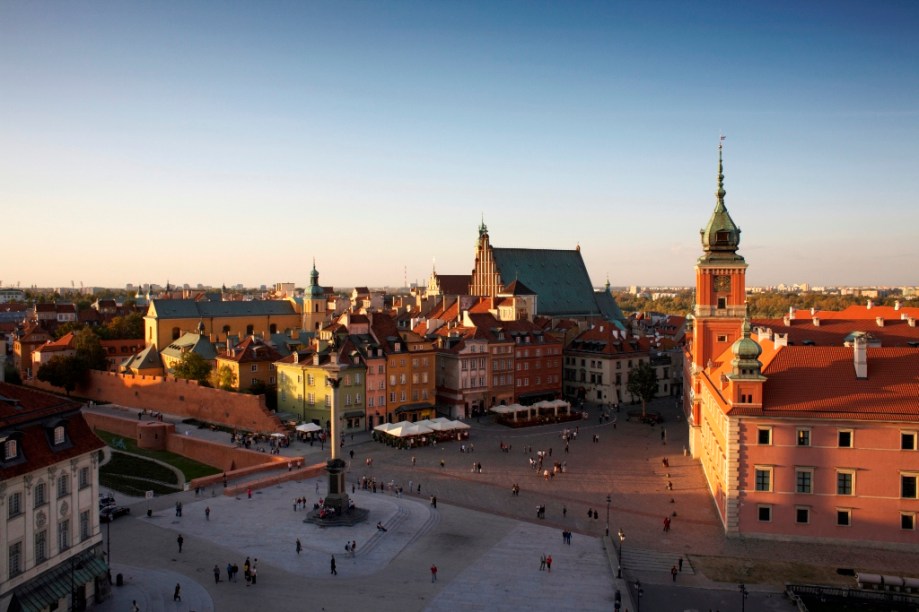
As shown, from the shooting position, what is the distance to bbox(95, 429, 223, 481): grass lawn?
58.5 metres

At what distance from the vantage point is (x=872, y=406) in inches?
1497

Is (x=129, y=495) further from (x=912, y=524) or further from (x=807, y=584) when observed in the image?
(x=912, y=524)

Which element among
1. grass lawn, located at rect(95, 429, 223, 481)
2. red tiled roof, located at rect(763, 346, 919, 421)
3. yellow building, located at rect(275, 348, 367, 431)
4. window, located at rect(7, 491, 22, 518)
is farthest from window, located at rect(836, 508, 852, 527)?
grass lawn, located at rect(95, 429, 223, 481)

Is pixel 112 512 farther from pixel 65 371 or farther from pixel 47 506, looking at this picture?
pixel 65 371

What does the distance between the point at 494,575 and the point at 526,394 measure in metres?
47.8

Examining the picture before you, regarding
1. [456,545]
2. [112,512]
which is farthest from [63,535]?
[456,545]

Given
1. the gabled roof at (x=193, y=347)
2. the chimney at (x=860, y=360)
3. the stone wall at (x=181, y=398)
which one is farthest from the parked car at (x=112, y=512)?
the gabled roof at (x=193, y=347)

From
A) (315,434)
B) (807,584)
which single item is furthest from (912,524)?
(315,434)

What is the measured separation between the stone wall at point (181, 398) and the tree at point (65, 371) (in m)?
1.28

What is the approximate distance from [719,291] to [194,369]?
2049 inches

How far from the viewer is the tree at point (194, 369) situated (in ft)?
265

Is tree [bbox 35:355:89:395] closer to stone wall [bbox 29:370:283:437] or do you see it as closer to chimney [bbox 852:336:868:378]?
stone wall [bbox 29:370:283:437]

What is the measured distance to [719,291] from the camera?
59406 mm

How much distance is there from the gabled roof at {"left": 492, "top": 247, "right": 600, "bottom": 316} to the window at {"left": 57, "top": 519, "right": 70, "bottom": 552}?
3087 inches
